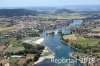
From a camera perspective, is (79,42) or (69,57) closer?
(69,57)

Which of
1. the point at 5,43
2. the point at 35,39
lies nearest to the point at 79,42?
the point at 35,39

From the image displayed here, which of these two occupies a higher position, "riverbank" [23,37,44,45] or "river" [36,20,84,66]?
"river" [36,20,84,66]

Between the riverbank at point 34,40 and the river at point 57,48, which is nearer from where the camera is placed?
the river at point 57,48

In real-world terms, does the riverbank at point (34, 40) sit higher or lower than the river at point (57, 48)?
lower

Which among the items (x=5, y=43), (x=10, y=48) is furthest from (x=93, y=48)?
(x=5, y=43)

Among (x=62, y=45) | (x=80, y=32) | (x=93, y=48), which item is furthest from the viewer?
(x=80, y=32)

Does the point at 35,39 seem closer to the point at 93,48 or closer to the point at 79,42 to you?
the point at 79,42

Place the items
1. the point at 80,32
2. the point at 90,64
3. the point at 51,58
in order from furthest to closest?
the point at 80,32
the point at 51,58
the point at 90,64

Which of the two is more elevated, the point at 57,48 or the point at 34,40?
the point at 57,48

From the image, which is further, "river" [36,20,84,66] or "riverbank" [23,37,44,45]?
"riverbank" [23,37,44,45]

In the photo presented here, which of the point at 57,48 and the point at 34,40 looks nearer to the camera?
the point at 57,48
